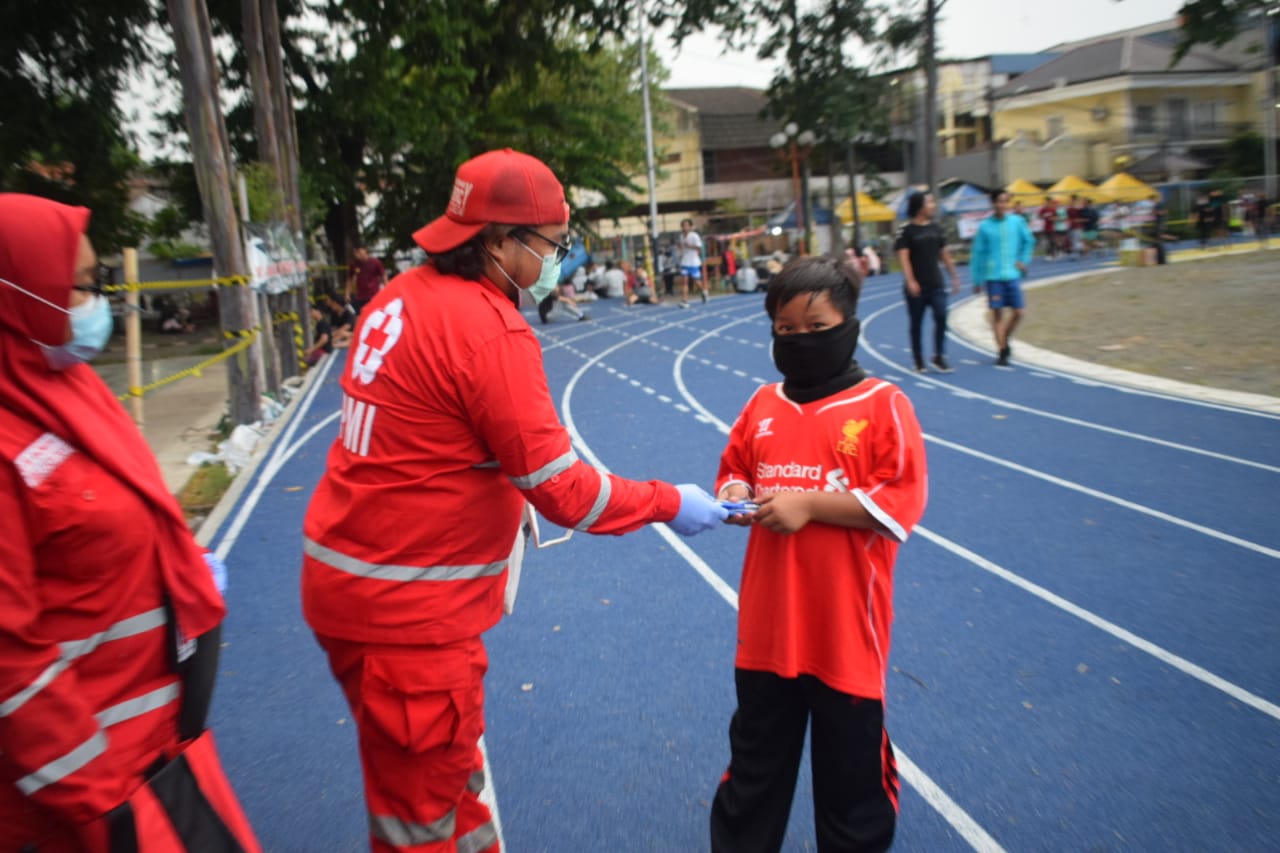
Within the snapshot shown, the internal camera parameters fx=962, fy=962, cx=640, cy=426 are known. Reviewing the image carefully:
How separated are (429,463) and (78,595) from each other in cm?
74

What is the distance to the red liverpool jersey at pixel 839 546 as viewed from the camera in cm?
252

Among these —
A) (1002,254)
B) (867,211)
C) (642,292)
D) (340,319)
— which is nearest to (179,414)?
(340,319)

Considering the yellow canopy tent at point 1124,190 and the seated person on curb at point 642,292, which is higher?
the yellow canopy tent at point 1124,190

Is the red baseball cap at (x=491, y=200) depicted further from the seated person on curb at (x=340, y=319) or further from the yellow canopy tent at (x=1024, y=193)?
the yellow canopy tent at (x=1024, y=193)

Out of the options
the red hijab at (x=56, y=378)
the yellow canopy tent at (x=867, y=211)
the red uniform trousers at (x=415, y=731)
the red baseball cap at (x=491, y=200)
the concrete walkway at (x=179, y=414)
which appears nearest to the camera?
the red hijab at (x=56, y=378)

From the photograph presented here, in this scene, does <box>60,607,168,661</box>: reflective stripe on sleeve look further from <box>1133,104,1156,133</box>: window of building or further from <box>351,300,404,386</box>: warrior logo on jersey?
<box>1133,104,1156,133</box>: window of building

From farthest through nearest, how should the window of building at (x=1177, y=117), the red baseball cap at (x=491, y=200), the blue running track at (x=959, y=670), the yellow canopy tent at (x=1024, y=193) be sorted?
the window of building at (x=1177, y=117)
the yellow canopy tent at (x=1024, y=193)
the blue running track at (x=959, y=670)
the red baseball cap at (x=491, y=200)

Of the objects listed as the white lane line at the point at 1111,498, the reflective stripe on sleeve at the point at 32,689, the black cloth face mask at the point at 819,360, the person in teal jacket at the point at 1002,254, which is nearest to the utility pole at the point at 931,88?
the person in teal jacket at the point at 1002,254

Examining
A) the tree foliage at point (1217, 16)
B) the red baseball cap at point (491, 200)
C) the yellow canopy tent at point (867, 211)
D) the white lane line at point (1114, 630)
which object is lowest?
the white lane line at point (1114, 630)

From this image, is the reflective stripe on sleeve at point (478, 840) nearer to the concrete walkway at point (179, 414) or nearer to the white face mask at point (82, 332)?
the white face mask at point (82, 332)

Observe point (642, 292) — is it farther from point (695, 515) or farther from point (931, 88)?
point (695, 515)

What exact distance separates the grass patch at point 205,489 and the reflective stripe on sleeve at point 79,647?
6.22 metres

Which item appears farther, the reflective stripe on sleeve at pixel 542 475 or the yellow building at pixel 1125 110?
the yellow building at pixel 1125 110

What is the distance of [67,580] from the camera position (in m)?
1.88
